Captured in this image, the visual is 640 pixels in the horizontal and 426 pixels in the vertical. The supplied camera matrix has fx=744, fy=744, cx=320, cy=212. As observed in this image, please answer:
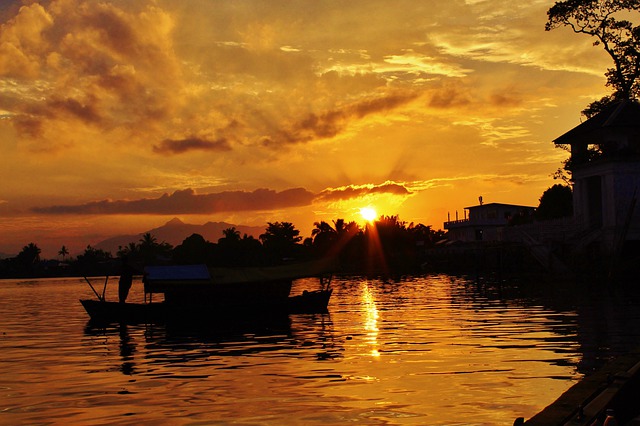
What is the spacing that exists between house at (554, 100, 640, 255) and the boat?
2947cm

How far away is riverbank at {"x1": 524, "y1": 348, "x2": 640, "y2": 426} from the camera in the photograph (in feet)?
36.2

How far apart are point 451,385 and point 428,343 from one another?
891 cm

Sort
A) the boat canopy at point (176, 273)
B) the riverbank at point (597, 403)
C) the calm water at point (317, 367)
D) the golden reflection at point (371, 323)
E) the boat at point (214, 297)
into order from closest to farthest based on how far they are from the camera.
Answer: the riverbank at point (597, 403), the calm water at point (317, 367), the golden reflection at point (371, 323), the boat at point (214, 297), the boat canopy at point (176, 273)

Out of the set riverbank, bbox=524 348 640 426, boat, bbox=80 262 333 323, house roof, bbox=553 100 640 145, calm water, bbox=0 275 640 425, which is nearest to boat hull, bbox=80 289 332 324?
boat, bbox=80 262 333 323

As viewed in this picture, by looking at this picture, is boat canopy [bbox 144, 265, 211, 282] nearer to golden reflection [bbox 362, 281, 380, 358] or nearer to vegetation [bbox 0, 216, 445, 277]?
golden reflection [bbox 362, 281, 380, 358]

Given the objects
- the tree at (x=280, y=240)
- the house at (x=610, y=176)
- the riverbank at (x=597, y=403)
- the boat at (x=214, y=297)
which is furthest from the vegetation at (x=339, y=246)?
the riverbank at (x=597, y=403)

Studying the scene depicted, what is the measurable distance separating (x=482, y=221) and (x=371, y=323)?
109414 mm

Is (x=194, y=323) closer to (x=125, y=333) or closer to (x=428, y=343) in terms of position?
(x=125, y=333)

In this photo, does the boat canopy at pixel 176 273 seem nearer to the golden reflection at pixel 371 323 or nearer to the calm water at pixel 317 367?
the calm water at pixel 317 367

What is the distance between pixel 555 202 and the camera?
121 m

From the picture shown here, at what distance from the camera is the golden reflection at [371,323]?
26553 millimetres

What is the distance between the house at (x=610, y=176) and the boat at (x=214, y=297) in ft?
96.7

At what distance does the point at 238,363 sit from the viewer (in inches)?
920

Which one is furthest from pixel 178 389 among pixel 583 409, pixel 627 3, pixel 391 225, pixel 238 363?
pixel 391 225
